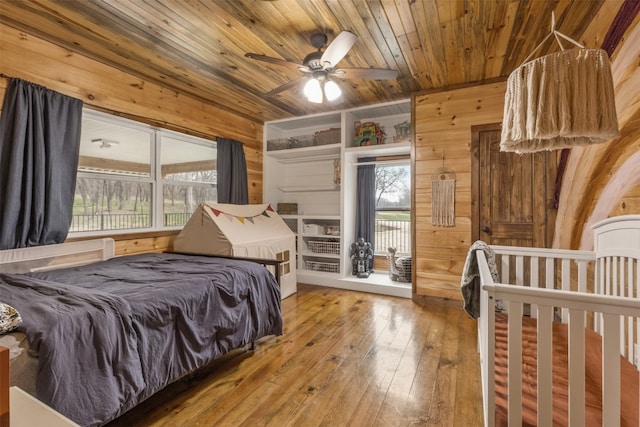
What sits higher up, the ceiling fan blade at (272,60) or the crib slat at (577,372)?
the ceiling fan blade at (272,60)

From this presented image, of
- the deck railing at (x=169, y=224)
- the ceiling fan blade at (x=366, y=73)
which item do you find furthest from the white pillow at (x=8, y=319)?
the ceiling fan blade at (x=366, y=73)

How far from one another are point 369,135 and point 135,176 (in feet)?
9.33

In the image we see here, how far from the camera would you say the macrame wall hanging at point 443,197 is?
350 cm

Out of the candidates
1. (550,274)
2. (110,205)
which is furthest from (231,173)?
(550,274)

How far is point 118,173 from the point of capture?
3.07m

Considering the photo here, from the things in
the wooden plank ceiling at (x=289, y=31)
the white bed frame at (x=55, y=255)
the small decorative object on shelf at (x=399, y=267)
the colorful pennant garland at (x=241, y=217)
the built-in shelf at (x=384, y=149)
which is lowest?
the small decorative object on shelf at (x=399, y=267)

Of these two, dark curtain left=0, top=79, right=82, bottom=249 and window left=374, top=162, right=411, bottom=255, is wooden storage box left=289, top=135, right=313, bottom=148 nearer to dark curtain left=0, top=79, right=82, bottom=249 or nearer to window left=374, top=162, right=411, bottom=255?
window left=374, top=162, right=411, bottom=255

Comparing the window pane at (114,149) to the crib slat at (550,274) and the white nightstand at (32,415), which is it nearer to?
the white nightstand at (32,415)

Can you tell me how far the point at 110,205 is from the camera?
3025mm

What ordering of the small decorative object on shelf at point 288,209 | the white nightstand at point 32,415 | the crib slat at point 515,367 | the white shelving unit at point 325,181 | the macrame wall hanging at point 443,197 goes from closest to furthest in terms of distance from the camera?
the white nightstand at point 32,415 < the crib slat at point 515,367 < the macrame wall hanging at point 443,197 < the white shelving unit at point 325,181 < the small decorative object on shelf at point 288,209

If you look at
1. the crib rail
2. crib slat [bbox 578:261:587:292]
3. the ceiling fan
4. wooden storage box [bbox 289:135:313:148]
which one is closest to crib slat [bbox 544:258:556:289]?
crib slat [bbox 578:261:587:292]

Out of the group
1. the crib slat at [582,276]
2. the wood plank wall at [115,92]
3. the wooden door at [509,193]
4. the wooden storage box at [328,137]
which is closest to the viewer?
the crib slat at [582,276]

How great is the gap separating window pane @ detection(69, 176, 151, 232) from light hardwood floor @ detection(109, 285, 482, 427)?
5.86 feet

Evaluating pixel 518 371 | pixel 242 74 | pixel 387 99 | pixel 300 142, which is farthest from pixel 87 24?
pixel 518 371
